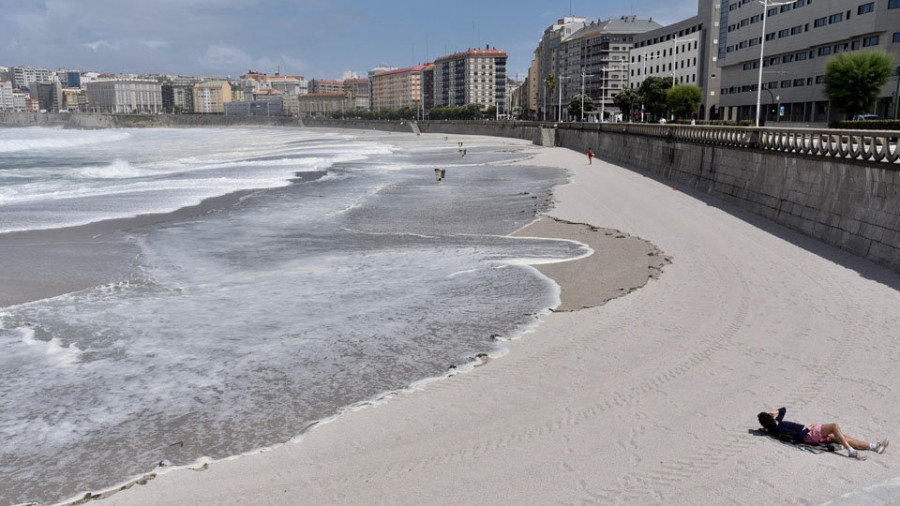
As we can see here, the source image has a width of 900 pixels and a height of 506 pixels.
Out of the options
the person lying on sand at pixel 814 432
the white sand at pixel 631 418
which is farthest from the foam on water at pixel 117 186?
the person lying on sand at pixel 814 432

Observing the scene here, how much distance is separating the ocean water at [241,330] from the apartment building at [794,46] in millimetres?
42294

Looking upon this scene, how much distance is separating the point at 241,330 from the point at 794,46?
75.4m

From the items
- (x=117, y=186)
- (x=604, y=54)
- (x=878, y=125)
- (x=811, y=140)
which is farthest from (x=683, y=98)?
(x=604, y=54)

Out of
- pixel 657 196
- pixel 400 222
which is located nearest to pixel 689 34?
pixel 657 196

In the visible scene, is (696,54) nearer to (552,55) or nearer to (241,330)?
(552,55)

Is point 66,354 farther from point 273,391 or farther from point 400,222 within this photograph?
point 400,222

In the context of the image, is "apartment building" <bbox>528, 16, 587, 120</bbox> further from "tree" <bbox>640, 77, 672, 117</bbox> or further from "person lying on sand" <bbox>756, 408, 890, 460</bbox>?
"person lying on sand" <bbox>756, 408, 890, 460</bbox>

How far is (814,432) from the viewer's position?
7.54m

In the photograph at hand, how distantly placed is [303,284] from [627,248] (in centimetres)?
886

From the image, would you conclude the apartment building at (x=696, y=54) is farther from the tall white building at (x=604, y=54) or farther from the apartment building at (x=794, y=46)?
the tall white building at (x=604, y=54)

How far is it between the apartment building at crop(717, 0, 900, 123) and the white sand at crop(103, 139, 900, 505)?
4545 cm

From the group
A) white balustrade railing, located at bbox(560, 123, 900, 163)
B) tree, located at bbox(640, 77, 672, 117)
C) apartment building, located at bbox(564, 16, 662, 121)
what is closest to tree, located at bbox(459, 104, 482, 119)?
apartment building, located at bbox(564, 16, 662, 121)

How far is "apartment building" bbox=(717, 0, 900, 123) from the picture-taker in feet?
193

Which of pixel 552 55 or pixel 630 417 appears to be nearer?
pixel 630 417
